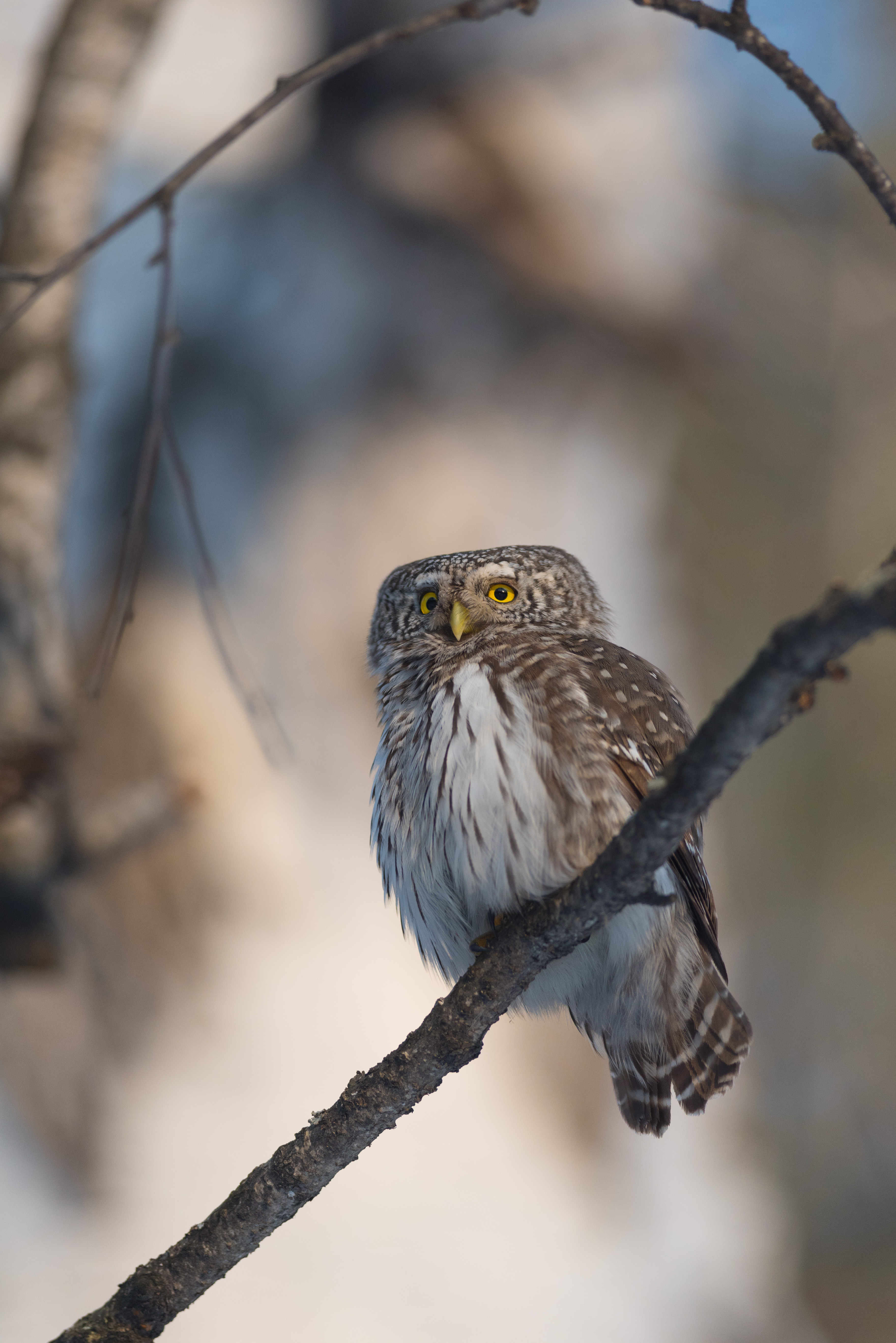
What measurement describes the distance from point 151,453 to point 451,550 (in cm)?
449

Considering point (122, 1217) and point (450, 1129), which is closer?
point (122, 1217)

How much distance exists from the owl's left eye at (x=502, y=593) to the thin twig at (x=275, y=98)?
70.8 inches

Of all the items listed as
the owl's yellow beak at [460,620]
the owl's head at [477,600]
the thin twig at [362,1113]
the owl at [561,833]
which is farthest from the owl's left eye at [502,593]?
the thin twig at [362,1113]

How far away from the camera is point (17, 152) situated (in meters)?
4.55

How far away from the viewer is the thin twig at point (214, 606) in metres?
1.68

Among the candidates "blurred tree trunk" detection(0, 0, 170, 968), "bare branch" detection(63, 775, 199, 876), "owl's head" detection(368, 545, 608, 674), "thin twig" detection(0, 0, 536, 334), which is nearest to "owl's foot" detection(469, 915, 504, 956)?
"owl's head" detection(368, 545, 608, 674)

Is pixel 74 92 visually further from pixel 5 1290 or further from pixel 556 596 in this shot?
pixel 5 1290

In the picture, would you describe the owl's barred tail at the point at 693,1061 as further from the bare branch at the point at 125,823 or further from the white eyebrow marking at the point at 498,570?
the bare branch at the point at 125,823

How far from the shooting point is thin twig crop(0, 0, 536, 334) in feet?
4.00

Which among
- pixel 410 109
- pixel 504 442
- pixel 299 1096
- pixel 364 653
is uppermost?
pixel 410 109

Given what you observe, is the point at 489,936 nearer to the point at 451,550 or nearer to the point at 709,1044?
the point at 709,1044

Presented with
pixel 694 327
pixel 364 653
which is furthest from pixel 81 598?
pixel 694 327

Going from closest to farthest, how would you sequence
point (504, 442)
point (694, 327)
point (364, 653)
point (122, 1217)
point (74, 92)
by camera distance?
point (364, 653) < point (74, 92) < point (122, 1217) < point (504, 442) < point (694, 327)

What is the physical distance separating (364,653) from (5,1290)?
364cm
